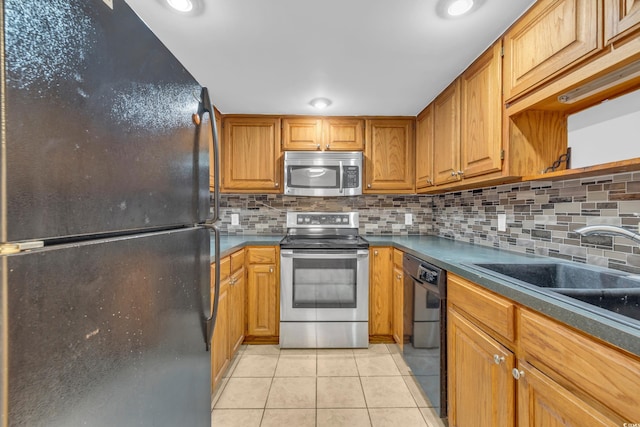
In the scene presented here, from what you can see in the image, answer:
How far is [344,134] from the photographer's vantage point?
2.66m

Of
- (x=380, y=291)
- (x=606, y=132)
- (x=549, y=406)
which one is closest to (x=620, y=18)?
(x=606, y=132)

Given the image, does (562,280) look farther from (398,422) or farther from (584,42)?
(398,422)

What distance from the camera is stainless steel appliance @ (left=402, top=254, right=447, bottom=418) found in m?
1.48

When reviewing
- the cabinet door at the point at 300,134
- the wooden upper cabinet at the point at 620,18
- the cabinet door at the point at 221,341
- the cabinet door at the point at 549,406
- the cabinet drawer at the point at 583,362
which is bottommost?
the cabinet door at the point at 221,341

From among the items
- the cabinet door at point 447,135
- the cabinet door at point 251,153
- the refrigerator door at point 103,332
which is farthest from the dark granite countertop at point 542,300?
the cabinet door at point 251,153

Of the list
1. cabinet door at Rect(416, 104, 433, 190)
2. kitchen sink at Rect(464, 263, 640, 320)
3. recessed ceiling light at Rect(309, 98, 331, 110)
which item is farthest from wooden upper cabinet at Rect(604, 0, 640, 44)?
recessed ceiling light at Rect(309, 98, 331, 110)

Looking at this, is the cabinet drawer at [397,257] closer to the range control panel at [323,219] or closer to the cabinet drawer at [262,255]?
the range control panel at [323,219]

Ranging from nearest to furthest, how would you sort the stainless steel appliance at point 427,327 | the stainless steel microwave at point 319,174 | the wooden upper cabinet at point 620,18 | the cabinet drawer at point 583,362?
the cabinet drawer at point 583,362 < the wooden upper cabinet at point 620,18 < the stainless steel appliance at point 427,327 < the stainless steel microwave at point 319,174

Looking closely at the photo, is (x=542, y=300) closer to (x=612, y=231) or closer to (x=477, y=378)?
(x=612, y=231)

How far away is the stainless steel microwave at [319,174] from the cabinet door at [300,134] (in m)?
0.10

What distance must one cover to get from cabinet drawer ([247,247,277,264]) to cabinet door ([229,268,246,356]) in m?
0.13

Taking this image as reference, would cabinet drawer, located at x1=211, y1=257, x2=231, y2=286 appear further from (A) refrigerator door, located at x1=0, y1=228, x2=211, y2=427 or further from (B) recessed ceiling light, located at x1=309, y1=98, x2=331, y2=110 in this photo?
(B) recessed ceiling light, located at x1=309, y1=98, x2=331, y2=110

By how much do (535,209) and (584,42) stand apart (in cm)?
91

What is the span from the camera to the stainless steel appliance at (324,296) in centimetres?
233
